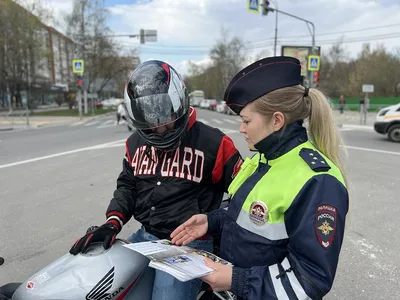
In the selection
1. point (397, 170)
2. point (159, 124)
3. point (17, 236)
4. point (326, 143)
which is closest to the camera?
point (326, 143)

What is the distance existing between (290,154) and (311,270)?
0.45 m

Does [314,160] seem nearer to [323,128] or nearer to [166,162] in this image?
[323,128]

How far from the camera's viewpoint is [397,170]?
765 cm

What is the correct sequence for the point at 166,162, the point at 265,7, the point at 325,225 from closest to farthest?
the point at 325,225, the point at 166,162, the point at 265,7

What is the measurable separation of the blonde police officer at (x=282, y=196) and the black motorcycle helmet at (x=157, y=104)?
1.55 ft

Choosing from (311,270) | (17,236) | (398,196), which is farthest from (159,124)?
(398,196)

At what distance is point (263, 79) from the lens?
4.73ft

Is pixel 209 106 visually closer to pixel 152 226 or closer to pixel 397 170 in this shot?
pixel 397 170

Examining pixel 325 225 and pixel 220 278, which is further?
pixel 220 278

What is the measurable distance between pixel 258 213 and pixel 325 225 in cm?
26

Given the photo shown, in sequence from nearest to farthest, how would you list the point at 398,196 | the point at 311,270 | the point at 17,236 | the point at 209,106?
the point at 311,270, the point at 17,236, the point at 398,196, the point at 209,106

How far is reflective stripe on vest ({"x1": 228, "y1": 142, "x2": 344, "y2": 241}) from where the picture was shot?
1.30 meters

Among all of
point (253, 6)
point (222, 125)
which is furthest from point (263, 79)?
point (222, 125)

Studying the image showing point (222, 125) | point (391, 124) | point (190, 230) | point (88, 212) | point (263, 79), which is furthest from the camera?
point (222, 125)
